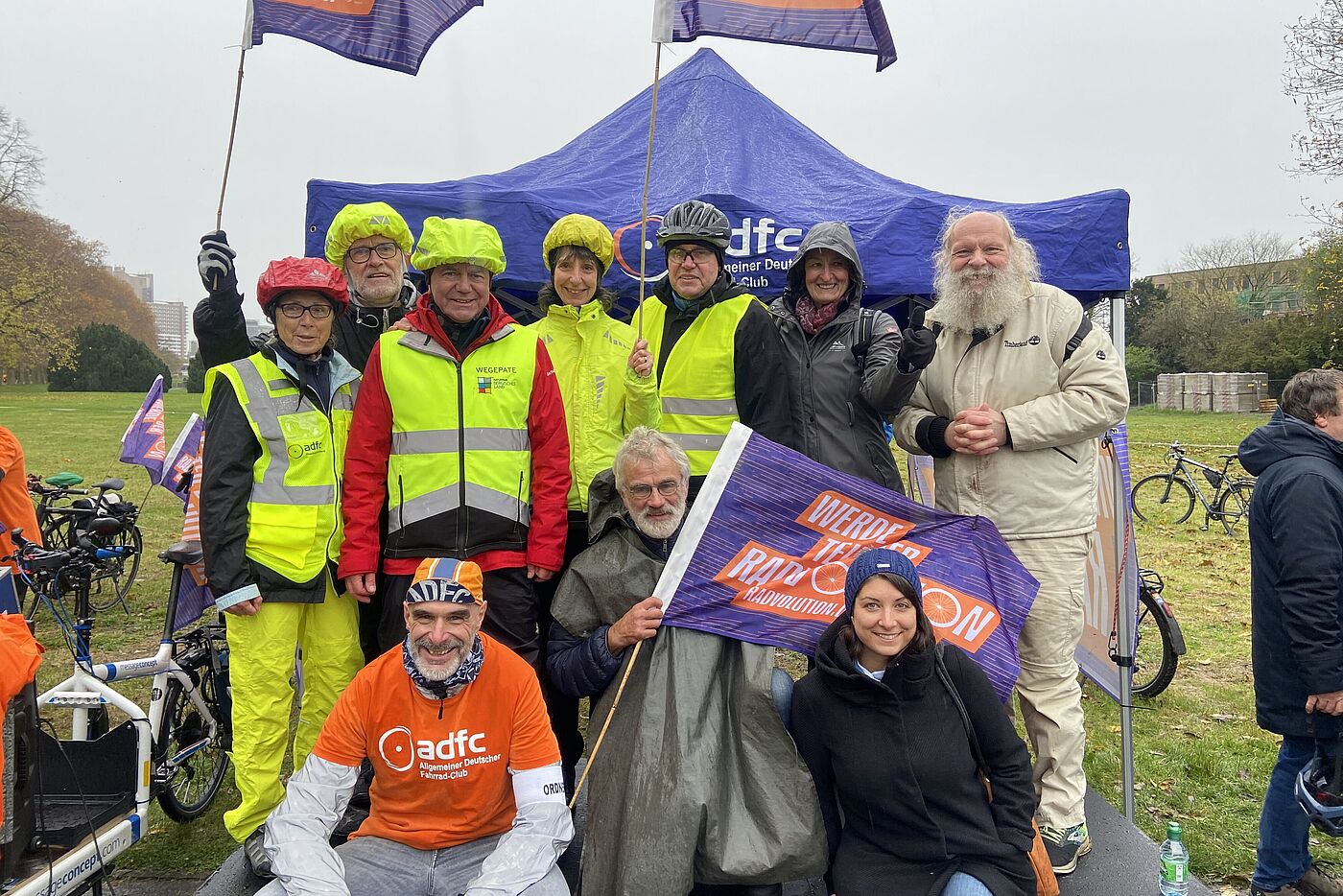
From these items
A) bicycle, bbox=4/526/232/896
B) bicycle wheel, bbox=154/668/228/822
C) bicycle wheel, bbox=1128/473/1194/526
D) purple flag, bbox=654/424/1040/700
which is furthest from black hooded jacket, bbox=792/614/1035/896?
bicycle wheel, bbox=1128/473/1194/526

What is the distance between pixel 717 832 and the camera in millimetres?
2656

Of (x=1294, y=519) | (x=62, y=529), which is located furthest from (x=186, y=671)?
(x=62, y=529)

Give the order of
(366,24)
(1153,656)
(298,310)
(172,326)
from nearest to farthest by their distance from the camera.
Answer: (298,310)
(366,24)
(1153,656)
(172,326)

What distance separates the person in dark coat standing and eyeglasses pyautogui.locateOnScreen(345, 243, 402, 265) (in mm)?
3342

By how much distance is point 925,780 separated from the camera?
101 inches

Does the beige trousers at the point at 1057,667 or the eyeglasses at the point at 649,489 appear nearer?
the eyeglasses at the point at 649,489

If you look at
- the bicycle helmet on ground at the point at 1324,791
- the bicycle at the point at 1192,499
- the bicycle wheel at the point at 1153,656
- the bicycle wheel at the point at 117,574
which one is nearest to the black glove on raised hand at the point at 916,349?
the bicycle helmet on ground at the point at 1324,791

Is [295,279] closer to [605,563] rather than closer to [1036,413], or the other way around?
[605,563]

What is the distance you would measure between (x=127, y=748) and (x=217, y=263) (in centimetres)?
171

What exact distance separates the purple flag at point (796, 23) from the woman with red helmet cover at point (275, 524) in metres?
1.90

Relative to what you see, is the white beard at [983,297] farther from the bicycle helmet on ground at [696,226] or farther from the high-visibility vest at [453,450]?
the high-visibility vest at [453,450]

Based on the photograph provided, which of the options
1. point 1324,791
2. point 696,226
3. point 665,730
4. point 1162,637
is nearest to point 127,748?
point 665,730

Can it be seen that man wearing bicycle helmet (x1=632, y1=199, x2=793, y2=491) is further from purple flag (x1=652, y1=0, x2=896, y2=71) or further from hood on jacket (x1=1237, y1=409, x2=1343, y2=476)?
hood on jacket (x1=1237, y1=409, x2=1343, y2=476)

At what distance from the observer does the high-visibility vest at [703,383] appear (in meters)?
3.66
